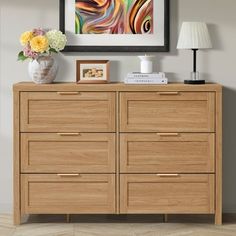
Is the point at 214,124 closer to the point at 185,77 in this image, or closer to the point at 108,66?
the point at 185,77

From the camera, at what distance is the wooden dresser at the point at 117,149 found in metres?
4.50

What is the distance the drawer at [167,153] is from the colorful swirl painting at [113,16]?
83cm

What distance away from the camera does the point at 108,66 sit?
15.6 ft

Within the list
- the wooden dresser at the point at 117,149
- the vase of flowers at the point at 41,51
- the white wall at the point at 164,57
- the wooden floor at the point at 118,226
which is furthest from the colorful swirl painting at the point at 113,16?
the wooden floor at the point at 118,226

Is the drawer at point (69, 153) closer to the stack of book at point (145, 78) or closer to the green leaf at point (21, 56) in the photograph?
the stack of book at point (145, 78)

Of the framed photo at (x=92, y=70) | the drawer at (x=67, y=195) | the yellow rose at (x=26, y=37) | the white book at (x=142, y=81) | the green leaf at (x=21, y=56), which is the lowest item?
the drawer at (x=67, y=195)

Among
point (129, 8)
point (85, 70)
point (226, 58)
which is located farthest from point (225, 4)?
point (85, 70)

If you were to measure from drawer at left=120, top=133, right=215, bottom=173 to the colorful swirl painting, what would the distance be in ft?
2.73

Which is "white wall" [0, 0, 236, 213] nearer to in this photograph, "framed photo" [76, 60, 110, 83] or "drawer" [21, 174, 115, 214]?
"framed photo" [76, 60, 110, 83]

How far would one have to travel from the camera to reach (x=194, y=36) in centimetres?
465

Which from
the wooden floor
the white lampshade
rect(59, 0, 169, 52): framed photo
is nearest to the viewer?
the wooden floor

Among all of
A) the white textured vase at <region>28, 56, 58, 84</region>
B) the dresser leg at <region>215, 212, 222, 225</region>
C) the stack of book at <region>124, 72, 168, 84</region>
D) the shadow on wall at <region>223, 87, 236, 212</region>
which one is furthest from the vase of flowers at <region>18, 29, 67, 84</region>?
the dresser leg at <region>215, 212, 222, 225</region>

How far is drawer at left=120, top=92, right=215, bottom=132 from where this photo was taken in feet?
14.8

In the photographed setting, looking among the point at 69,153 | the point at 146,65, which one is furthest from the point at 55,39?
the point at 69,153
